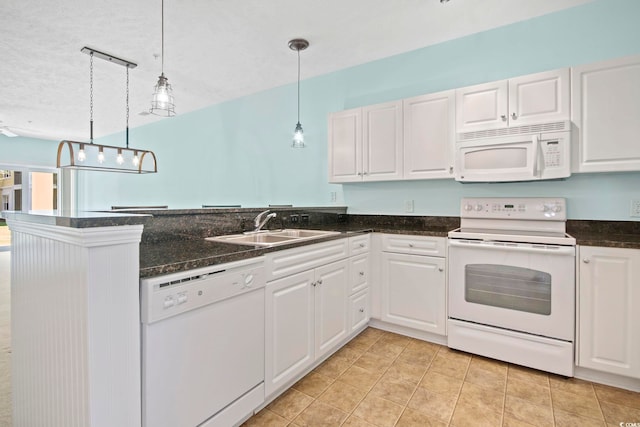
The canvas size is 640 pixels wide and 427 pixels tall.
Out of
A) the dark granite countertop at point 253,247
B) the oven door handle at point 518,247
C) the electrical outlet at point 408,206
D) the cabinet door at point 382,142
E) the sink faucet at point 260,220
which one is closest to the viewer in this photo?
the dark granite countertop at point 253,247

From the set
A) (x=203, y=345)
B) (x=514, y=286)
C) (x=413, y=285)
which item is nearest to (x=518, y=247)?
(x=514, y=286)

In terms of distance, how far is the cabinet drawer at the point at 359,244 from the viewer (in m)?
2.50

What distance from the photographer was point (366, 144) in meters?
3.12

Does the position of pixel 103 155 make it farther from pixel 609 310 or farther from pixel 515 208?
pixel 609 310

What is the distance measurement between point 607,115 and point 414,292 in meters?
1.83

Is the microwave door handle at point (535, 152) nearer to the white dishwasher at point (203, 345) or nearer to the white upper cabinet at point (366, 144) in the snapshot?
the white upper cabinet at point (366, 144)

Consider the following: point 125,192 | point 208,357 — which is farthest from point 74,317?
point 125,192

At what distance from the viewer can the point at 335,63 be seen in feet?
11.3

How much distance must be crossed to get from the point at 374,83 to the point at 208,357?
10.1ft

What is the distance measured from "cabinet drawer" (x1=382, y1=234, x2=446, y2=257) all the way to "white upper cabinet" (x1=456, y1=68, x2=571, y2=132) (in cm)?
96

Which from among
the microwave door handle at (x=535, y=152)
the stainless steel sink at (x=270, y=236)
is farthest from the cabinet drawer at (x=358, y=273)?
the microwave door handle at (x=535, y=152)

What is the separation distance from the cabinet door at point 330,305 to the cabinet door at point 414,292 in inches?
20.0

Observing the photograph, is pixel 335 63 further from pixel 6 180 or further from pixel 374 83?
pixel 6 180

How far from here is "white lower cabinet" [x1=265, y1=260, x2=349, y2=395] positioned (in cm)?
172
